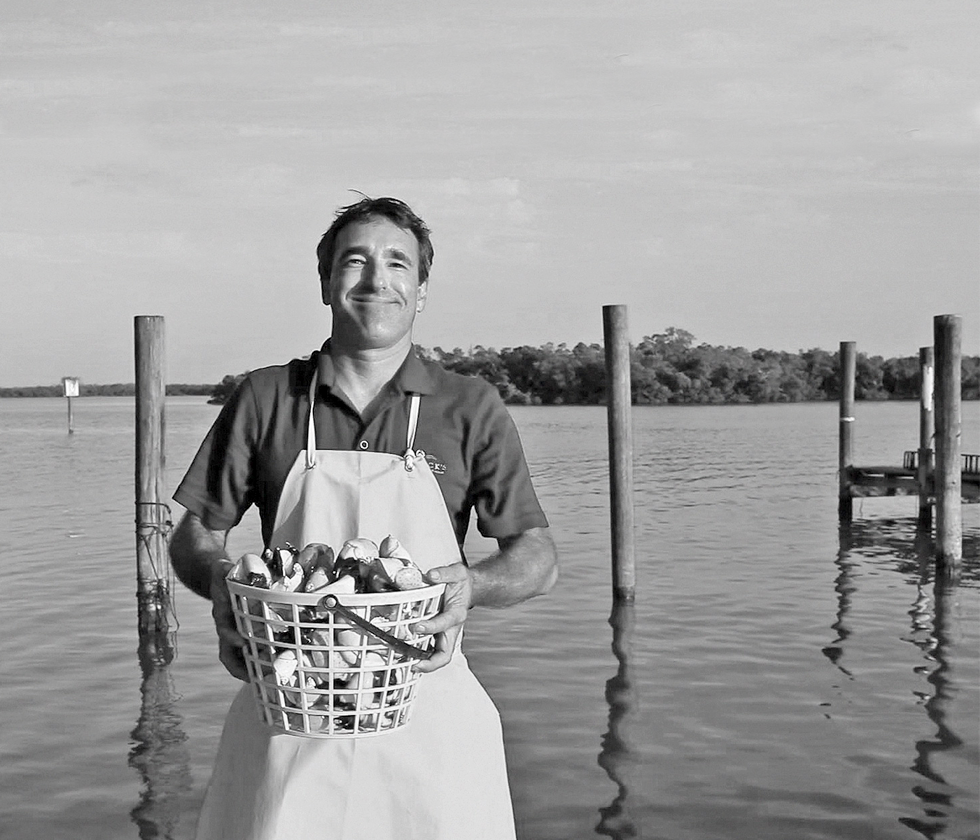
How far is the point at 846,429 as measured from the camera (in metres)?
20.9

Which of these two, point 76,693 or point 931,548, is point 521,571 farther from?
point 931,548

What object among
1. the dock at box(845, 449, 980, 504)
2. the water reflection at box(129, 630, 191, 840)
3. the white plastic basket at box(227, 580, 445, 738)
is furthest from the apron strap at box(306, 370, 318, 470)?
the dock at box(845, 449, 980, 504)

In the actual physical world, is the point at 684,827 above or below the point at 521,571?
below

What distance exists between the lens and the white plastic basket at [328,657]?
2.47 meters

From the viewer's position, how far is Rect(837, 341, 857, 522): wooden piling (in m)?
20.8

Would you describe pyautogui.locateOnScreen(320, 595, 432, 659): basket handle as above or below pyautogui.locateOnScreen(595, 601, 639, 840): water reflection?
above

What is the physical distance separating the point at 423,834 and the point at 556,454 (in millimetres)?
40131

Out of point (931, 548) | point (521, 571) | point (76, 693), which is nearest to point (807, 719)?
point (76, 693)

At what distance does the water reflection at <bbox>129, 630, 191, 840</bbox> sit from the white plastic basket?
4683 millimetres

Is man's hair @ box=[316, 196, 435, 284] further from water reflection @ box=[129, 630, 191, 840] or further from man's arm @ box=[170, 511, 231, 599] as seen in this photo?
water reflection @ box=[129, 630, 191, 840]

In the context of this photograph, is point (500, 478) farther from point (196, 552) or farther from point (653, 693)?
point (653, 693)

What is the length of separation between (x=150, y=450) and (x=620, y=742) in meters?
4.77

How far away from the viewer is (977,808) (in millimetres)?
7098

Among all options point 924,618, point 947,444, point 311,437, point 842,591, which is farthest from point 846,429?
point 311,437
